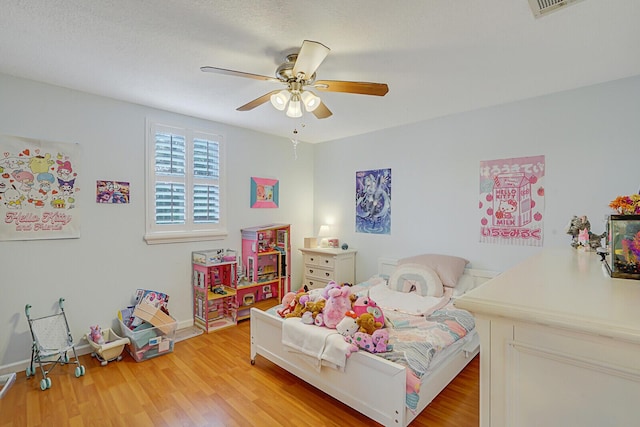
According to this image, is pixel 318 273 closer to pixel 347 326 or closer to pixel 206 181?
pixel 206 181

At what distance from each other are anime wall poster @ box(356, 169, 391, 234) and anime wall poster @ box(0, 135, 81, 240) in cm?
320

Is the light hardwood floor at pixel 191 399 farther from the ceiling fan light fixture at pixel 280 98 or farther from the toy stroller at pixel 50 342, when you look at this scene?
the ceiling fan light fixture at pixel 280 98

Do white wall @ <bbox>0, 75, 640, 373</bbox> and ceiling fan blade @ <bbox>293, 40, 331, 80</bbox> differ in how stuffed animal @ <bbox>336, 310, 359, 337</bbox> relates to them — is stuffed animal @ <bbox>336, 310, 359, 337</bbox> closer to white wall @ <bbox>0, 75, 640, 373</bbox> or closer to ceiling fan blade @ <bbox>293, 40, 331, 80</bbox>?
Answer: ceiling fan blade @ <bbox>293, 40, 331, 80</bbox>

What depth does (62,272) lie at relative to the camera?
272cm

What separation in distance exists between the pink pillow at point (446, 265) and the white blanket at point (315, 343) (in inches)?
60.4

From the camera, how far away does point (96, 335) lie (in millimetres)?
2771

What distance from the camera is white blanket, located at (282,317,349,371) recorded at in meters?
2.03

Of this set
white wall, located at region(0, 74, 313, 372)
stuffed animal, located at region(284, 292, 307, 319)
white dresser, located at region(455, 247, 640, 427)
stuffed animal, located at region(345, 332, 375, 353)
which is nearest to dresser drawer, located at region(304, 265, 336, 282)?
white wall, located at region(0, 74, 313, 372)

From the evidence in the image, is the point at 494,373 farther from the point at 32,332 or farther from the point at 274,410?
the point at 32,332

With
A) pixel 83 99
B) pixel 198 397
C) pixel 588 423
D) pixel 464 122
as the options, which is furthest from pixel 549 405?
pixel 83 99

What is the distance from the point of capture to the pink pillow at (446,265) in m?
3.12

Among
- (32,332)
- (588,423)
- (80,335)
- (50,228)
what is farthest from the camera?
(80,335)

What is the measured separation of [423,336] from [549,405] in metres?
1.64

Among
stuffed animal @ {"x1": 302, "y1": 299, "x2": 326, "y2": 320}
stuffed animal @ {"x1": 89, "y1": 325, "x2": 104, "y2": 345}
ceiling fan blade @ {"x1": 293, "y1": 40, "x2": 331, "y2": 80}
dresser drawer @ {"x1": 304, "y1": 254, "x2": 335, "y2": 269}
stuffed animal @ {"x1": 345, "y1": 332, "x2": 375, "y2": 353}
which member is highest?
ceiling fan blade @ {"x1": 293, "y1": 40, "x2": 331, "y2": 80}
